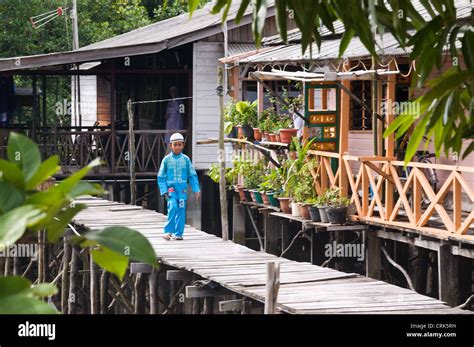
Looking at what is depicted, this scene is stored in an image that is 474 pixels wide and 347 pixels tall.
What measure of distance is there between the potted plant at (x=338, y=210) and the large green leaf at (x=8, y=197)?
12106 mm

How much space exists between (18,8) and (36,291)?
97.0 ft

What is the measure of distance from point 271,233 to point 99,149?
4.21 metres

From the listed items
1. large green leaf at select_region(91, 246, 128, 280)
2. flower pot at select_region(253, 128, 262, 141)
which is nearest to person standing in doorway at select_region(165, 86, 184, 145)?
flower pot at select_region(253, 128, 262, 141)

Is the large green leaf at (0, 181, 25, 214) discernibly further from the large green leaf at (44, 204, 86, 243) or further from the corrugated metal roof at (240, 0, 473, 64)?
the corrugated metal roof at (240, 0, 473, 64)

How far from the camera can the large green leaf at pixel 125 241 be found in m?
1.90

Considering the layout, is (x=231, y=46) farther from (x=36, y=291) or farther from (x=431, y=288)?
(x=36, y=291)

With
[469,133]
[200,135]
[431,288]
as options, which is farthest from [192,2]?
[200,135]

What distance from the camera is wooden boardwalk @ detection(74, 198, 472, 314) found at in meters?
8.77

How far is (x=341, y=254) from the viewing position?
582 inches

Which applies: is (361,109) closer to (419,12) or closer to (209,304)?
(419,12)

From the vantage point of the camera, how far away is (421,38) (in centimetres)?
353
